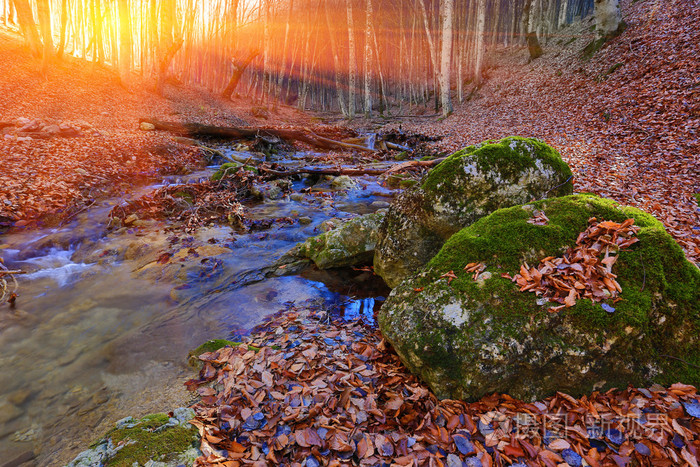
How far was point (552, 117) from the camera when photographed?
14320 mm

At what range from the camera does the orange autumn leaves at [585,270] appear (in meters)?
2.60

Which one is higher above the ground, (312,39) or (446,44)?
(312,39)

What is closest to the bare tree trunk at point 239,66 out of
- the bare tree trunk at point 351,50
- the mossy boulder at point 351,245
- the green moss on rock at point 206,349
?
the bare tree trunk at point 351,50

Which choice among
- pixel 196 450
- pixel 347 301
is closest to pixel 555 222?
pixel 347 301

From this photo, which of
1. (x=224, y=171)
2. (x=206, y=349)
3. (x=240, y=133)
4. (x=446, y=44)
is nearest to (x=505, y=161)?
(x=206, y=349)

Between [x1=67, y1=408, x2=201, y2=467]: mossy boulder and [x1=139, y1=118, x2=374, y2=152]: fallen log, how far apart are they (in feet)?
51.3

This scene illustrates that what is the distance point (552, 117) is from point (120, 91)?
28.7 metres

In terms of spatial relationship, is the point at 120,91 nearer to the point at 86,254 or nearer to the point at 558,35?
the point at 86,254

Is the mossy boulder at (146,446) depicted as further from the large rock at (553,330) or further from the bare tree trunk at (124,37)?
the bare tree trunk at (124,37)

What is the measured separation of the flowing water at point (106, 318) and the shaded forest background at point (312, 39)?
20.6 m

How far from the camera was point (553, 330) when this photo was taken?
2.55 meters

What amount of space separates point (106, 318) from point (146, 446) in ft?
11.9

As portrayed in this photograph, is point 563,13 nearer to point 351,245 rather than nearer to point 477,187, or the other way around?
point 477,187

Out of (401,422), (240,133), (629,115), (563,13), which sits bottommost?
(401,422)
